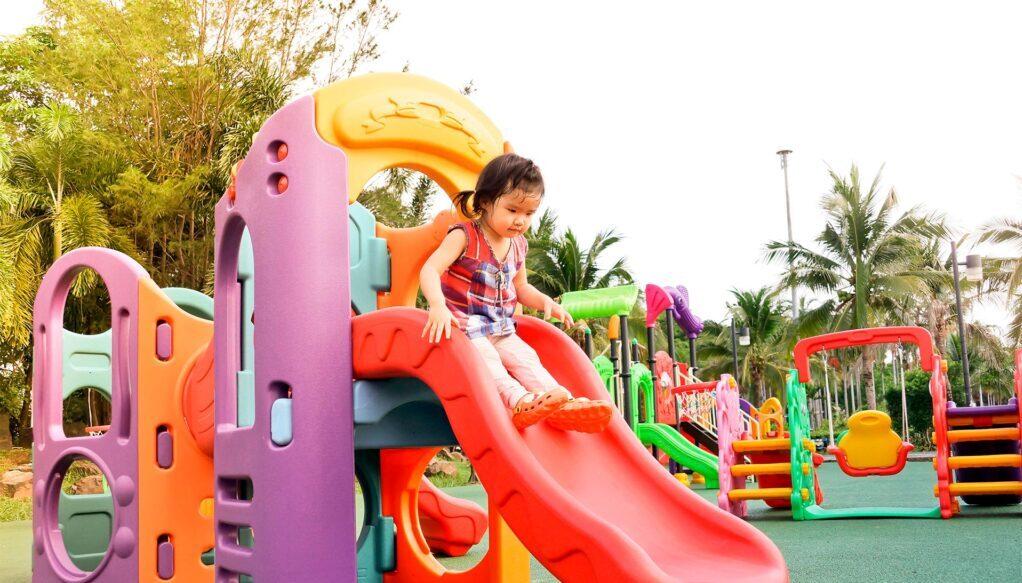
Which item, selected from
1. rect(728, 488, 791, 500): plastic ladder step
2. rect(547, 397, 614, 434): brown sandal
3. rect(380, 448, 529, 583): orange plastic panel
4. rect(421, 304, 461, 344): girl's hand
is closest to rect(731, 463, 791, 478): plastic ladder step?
rect(728, 488, 791, 500): plastic ladder step

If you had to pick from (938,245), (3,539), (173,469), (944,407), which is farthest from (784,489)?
(938,245)

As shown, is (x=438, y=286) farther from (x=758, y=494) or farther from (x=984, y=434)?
(x=984, y=434)

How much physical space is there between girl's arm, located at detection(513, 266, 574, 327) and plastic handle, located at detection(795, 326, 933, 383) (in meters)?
6.04

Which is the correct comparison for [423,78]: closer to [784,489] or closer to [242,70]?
[784,489]

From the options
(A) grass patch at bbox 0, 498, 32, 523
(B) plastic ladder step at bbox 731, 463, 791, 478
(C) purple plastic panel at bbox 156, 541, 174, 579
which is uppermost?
(C) purple plastic panel at bbox 156, 541, 174, 579

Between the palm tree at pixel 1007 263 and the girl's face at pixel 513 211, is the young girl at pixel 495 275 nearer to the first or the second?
the girl's face at pixel 513 211

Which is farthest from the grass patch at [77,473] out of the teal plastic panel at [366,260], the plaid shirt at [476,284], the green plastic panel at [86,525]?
the plaid shirt at [476,284]

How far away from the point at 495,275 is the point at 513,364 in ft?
1.18

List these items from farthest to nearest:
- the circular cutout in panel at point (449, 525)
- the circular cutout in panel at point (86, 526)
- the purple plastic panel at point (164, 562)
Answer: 1. the circular cutout in panel at point (449, 525)
2. the circular cutout in panel at point (86, 526)
3. the purple plastic panel at point (164, 562)

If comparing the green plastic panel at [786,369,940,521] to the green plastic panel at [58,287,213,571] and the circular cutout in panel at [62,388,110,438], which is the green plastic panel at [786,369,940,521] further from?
the circular cutout in panel at [62,388,110,438]

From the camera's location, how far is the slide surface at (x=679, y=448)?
1212 cm

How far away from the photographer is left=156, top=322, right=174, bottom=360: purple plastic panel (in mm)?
4773

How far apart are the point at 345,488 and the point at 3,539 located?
7.84 meters

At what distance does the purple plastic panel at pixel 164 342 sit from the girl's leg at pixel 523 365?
2.34 metres
